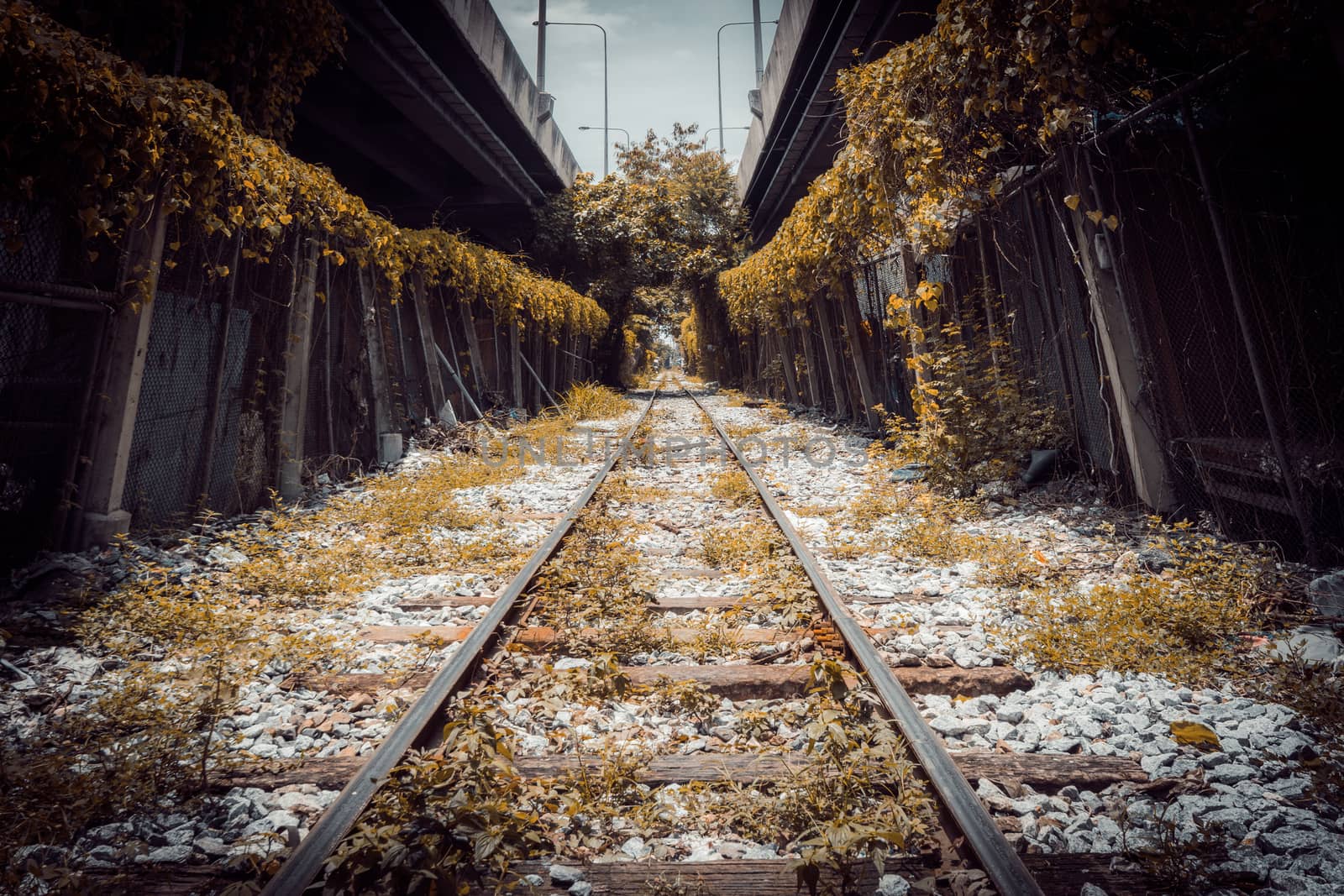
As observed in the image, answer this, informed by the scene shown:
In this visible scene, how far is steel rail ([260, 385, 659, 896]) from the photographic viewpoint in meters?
1.49

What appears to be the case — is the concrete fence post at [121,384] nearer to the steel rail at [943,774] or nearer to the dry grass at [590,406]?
the steel rail at [943,774]

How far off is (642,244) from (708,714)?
2093cm

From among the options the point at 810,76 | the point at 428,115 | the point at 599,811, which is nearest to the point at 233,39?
the point at 428,115

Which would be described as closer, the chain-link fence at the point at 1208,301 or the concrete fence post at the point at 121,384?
the chain-link fence at the point at 1208,301

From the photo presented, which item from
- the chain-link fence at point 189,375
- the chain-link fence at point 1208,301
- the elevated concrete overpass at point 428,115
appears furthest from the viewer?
the elevated concrete overpass at point 428,115

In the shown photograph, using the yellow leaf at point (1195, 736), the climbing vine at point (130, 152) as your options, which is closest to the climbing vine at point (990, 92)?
the yellow leaf at point (1195, 736)

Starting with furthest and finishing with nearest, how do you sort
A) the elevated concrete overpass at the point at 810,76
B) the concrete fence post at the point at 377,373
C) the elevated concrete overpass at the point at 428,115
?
the elevated concrete overpass at the point at 428,115 → the elevated concrete overpass at the point at 810,76 → the concrete fence post at the point at 377,373

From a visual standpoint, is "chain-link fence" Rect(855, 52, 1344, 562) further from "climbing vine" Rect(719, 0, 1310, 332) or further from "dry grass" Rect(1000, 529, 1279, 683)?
"dry grass" Rect(1000, 529, 1279, 683)

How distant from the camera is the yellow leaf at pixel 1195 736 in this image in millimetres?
2021

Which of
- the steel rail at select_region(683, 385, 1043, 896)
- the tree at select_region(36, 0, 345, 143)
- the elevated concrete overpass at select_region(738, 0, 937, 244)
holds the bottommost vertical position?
the steel rail at select_region(683, 385, 1043, 896)

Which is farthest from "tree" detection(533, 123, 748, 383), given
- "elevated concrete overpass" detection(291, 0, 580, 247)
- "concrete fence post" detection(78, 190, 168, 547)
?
"concrete fence post" detection(78, 190, 168, 547)

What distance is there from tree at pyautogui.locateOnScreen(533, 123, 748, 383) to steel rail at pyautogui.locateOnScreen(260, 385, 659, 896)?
737 inches

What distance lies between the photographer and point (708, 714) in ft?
7.80

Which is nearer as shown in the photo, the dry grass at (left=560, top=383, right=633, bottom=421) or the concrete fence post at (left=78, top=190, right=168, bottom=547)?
the concrete fence post at (left=78, top=190, right=168, bottom=547)
